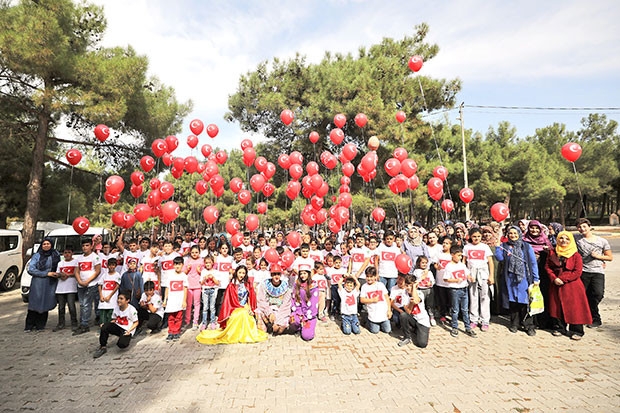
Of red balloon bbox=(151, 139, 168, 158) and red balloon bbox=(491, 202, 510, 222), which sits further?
red balloon bbox=(151, 139, 168, 158)

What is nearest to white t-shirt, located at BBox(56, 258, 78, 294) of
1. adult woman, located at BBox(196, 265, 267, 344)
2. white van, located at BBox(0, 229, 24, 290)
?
adult woman, located at BBox(196, 265, 267, 344)

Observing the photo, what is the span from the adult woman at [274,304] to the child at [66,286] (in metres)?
3.10

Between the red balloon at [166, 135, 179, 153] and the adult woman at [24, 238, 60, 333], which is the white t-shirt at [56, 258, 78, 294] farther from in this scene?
the red balloon at [166, 135, 179, 153]

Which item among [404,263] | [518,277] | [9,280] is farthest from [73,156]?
[518,277]

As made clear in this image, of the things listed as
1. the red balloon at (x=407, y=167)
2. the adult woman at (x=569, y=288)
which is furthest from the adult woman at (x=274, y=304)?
the red balloon at (x=407, y=167)

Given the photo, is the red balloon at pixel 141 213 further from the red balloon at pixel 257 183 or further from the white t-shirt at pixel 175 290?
the white t-shirt at pixel 175 290

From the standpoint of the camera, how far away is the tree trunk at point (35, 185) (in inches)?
383

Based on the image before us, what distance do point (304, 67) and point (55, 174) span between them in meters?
10.8

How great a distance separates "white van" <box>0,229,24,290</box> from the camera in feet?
27.7

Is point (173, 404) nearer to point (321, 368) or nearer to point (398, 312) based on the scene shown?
point (321, 368)

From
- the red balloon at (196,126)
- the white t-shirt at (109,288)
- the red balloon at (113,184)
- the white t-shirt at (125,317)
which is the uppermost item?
the red balloon at (196,126)

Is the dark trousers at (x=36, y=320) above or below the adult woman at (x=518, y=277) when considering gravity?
below

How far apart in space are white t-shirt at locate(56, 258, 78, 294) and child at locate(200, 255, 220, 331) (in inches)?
83.6

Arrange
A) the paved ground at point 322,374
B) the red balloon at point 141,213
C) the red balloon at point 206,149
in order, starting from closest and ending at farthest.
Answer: the paved ground at point 322,374, the red balloon at point 141,213, the red balloon at point 206,149
